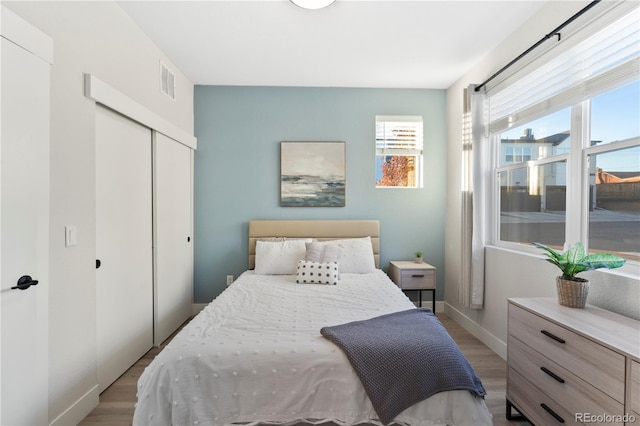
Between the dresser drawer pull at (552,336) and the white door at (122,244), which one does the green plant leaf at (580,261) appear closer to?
the dresser drawer pull at (552,336)

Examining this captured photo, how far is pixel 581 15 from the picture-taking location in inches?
73.7

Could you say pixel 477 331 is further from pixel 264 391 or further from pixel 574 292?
pixel 264 391

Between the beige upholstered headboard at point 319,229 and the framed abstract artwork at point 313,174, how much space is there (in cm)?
25

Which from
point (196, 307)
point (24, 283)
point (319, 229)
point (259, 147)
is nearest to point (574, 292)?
point (319, 229)

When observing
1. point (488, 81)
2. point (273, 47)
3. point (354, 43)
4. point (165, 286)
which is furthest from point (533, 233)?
point (165, 286)

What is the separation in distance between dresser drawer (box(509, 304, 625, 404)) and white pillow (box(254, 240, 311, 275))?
2.02m

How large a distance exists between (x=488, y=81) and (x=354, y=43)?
1.30 m

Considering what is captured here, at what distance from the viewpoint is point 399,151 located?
378 cm

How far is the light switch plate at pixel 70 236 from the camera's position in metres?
1.78

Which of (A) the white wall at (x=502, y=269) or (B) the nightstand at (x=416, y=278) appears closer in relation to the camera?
(A) the white wall at (x=502, y=269)

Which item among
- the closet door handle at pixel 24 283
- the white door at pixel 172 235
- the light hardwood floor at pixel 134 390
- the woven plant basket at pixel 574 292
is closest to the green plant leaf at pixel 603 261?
the woven plant basket at pixel 574 292

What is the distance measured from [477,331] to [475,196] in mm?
1379

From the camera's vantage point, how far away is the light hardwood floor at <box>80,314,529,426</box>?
6.19ft

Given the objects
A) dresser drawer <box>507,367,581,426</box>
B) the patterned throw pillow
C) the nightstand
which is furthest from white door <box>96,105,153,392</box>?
dresser drawer <box>507,367,581,426</box>
